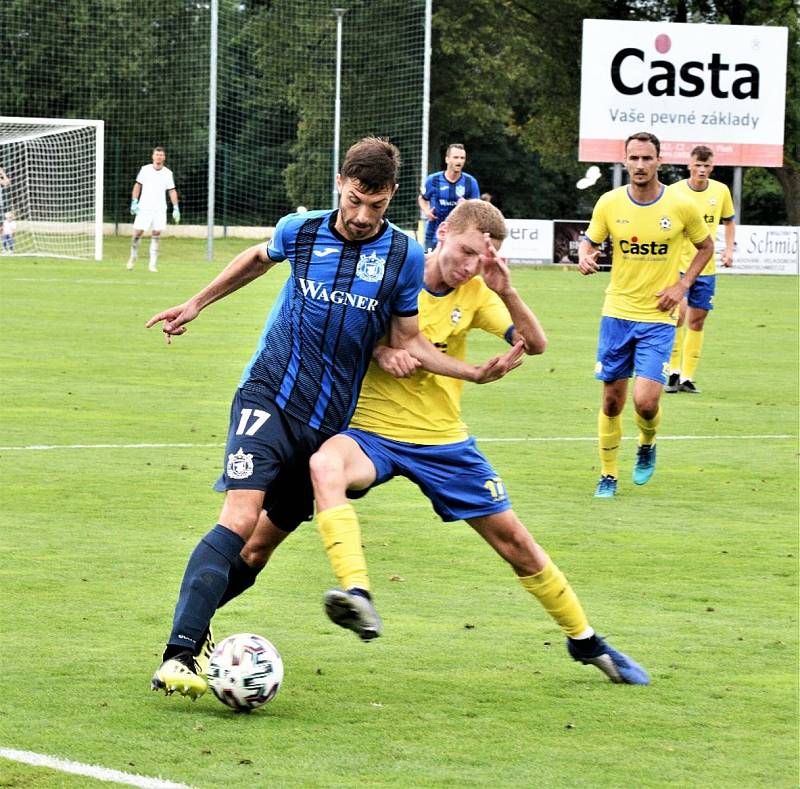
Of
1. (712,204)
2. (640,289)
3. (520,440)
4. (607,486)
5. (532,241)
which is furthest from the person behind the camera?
(532,241)

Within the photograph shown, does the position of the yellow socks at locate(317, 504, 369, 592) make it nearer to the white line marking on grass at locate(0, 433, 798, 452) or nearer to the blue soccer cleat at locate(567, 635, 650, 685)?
the blue soccer cleat at locate(567, 635, 650, 685)

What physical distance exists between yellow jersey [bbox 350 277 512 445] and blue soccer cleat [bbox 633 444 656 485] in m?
4.47

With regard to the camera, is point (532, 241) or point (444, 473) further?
point (532, 241)

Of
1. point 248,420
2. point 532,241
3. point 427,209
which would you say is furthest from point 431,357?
point 532,241

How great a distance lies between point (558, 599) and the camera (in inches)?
229

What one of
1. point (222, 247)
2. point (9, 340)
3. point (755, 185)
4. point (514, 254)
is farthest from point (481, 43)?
point (9, 340)

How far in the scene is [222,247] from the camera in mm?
47188

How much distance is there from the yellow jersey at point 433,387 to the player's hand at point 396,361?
16 centimetres

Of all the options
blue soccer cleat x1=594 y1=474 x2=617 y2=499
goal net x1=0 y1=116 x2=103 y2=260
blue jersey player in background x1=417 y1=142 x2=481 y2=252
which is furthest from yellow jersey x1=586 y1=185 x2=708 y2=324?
goal net x1=0 y1=116 x2=103 y2=260

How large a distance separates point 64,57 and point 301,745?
55.8 metres

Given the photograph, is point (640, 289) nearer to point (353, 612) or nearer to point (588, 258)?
point (588, 258)

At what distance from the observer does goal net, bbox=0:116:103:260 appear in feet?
123

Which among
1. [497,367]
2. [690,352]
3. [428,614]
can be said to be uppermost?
[497,367]

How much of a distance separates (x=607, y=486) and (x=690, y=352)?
618 cm
